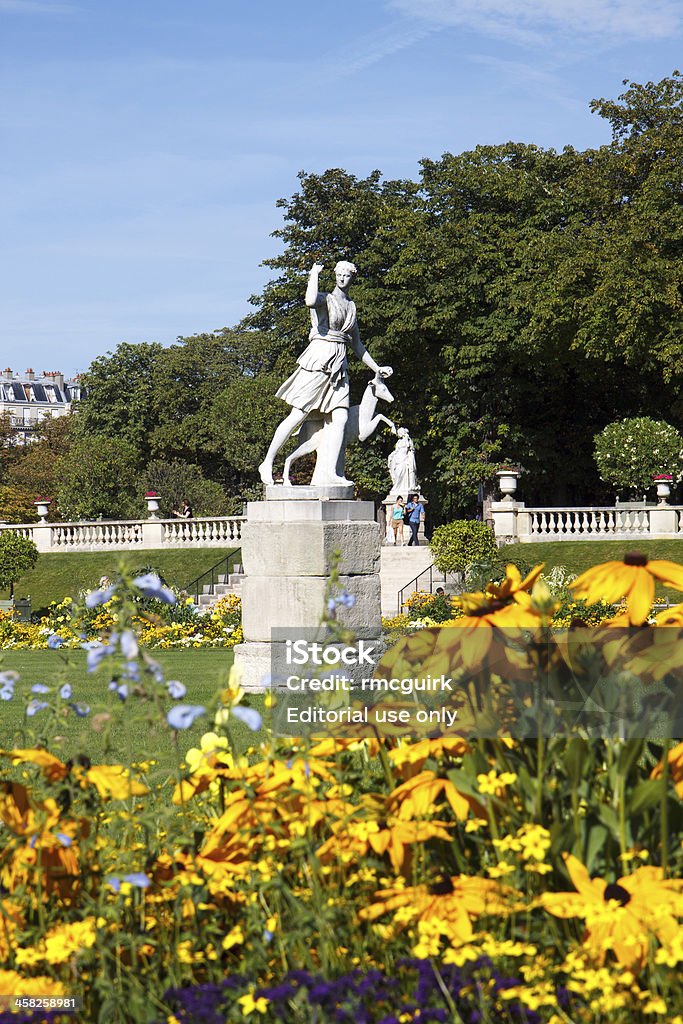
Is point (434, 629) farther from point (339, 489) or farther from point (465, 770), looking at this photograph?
point (339, 489)

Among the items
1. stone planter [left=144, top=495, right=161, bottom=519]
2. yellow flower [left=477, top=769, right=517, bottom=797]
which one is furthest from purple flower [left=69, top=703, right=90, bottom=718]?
stone planter [left=144, top=495, right=161, bottom=519]

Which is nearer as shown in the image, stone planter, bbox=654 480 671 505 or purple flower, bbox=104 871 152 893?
purple flower, bbox=104 871 152 893

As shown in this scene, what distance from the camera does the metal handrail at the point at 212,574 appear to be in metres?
31.3

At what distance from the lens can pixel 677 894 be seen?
9.56ft

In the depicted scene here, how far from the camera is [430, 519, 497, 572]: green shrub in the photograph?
2681cm

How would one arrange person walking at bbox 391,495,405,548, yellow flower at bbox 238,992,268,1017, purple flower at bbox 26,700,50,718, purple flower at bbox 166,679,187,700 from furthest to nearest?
1. person walking at bbox 391,495,405,548
2. purple flower at bbox 26,700,50,718
3. purple flower at bbox 166,679,187,700
4. yellow flower at bbox 238,992,268,1017

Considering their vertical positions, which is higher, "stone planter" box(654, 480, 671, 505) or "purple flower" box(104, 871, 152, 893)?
"stone planter" box(654, 480, 671, 505)

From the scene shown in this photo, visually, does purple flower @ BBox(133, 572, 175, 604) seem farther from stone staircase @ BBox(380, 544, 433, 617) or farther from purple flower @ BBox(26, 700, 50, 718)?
stone staircase @ BBox(380, 544, 433, 617)

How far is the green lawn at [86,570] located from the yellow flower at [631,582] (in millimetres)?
28973

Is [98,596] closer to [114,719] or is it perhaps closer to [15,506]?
[114,719]

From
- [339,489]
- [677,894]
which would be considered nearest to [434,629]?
[677,894]

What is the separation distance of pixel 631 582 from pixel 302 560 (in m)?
7.85

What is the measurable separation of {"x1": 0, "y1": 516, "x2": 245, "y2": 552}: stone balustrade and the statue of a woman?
895 inches

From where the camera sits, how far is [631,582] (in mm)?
3273
